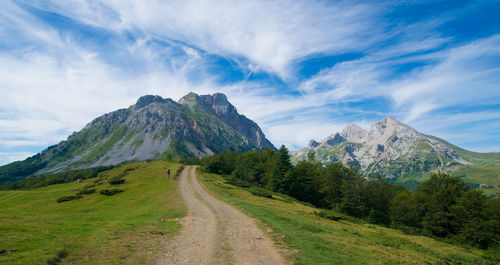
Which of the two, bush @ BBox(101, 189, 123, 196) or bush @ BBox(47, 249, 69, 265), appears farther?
bush @ BBox(101, 189, 123, 196)

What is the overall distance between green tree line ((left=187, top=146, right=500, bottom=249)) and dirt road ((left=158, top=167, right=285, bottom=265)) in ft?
154

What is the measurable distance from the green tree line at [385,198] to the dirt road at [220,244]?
154 feet

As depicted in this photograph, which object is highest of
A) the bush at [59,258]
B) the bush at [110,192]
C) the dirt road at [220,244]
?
the bush at [59,258]

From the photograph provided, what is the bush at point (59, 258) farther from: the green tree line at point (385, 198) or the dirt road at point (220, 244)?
the green tree line at point (385, 198)

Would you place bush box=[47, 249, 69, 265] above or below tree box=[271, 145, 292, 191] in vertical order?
below

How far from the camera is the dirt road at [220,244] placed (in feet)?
42.8

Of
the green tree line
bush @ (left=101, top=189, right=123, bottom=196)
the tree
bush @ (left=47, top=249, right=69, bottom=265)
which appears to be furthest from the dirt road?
the tree

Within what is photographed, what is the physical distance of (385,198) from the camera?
8412 cm

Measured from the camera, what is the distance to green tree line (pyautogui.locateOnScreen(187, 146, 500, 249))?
48.2m

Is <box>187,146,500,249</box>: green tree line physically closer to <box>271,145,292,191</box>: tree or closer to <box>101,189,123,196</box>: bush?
Answer: <box>271,145,292,191</box>: tree

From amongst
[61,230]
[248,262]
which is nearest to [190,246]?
[248,262]

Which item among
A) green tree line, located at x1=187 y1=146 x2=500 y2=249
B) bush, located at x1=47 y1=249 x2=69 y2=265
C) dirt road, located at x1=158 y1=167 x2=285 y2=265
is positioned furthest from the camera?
green tree line, located at x1=187 y1=146 x2=500 y2=249

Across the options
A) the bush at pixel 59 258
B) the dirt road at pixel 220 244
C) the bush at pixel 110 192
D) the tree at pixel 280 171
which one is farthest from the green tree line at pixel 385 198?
the bush at pixel 59 258

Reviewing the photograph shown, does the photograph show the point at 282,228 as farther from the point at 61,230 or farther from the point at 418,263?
the point at 61,230
